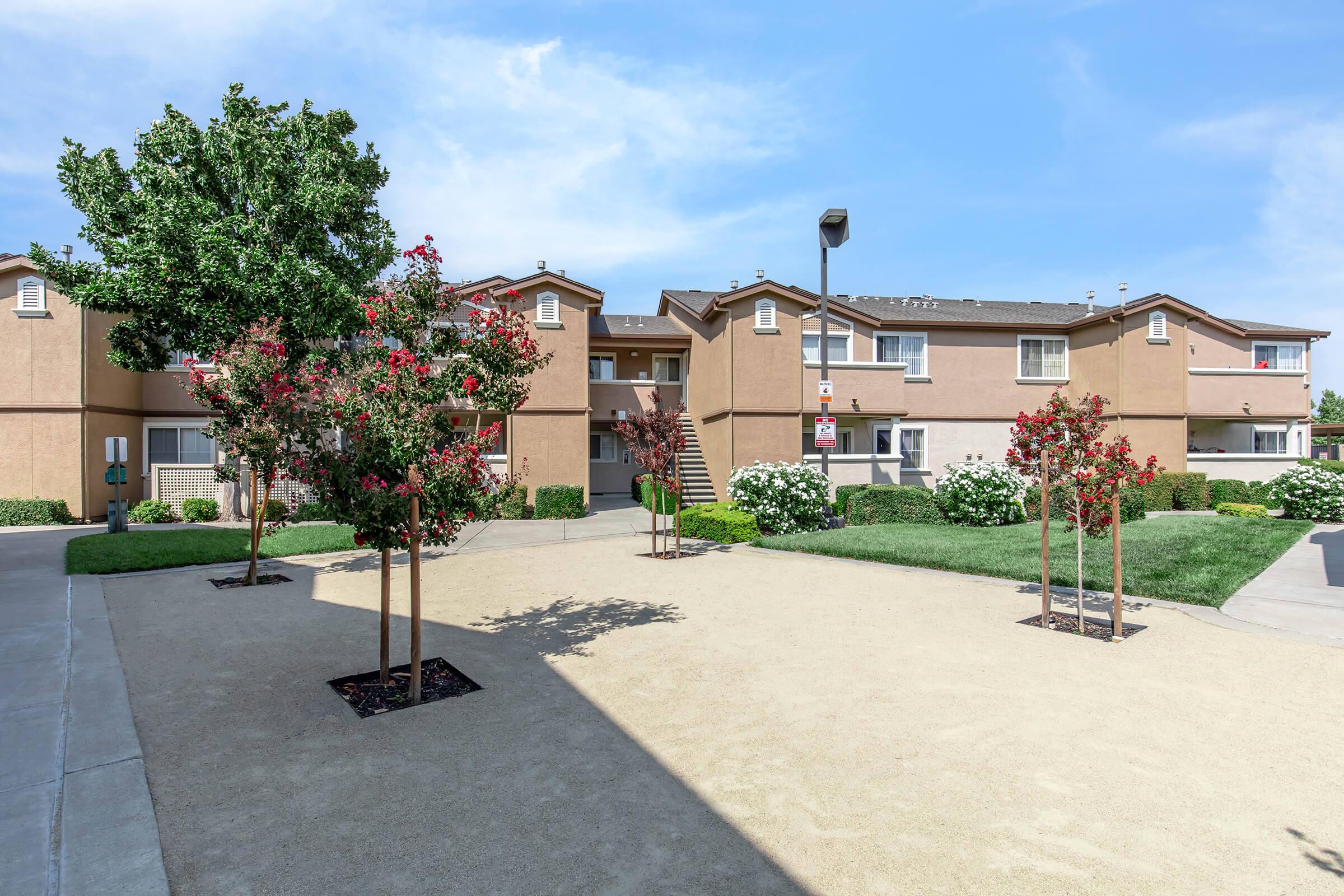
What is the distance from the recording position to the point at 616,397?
25.8 meters

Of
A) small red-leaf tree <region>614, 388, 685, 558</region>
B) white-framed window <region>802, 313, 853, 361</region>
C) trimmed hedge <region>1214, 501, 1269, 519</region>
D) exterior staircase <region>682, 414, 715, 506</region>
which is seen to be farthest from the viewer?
white-framed window <region>802, 313, 853, 361</region>

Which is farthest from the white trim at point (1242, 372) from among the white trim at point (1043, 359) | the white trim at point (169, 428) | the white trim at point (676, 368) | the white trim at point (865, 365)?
the white trim at point (169, 428)

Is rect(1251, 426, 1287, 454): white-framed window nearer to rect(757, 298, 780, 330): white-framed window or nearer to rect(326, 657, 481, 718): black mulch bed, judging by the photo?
rect(757, 298, 780, 330): white-framed window

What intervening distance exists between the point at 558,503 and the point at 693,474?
4.80 metres

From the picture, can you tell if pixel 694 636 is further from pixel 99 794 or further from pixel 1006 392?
pixel 1006 392

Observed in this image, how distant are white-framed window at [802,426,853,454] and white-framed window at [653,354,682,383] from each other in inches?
267

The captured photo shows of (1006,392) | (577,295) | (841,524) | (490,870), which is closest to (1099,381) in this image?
(1006,392)

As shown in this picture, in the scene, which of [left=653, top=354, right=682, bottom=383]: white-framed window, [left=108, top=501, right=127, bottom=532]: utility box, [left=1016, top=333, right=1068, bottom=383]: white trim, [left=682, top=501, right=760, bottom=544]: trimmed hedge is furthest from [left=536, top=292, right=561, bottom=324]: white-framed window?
[left=1016, top=333, right=1068, bottom=383]: white trim

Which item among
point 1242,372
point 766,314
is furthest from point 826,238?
point 1242,372

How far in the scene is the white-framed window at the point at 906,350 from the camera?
2316 centimetres

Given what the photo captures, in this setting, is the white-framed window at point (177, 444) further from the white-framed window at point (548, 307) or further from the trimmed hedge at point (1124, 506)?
the trimmed hedge at point (1124, 506)

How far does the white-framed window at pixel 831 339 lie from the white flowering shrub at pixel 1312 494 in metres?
12.3

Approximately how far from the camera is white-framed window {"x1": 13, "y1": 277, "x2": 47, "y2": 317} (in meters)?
19.0

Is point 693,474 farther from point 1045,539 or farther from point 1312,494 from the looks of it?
point 1312,494
